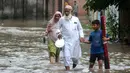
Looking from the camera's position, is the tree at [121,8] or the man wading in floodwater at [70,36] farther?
the tree at [121,8]

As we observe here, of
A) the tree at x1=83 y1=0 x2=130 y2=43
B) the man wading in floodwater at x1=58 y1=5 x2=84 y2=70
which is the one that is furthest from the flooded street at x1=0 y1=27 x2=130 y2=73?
the tree at x1=83 y1=0 x2=130 y2=43

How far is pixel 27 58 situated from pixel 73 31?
310cm

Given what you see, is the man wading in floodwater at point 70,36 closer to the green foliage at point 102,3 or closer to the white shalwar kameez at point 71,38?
the white shalwar kameez at point 71,38

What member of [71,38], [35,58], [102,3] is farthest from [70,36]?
[102,3]

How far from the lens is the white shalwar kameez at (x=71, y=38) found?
11.7m

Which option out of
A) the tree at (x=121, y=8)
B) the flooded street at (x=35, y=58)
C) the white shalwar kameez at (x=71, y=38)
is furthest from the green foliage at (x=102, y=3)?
the white shalwar kameez at (x=71, y=38)

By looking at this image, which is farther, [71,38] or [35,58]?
[35,58]

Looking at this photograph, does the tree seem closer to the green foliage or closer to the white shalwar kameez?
the green foliage

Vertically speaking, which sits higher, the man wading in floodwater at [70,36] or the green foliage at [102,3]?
the green foliage at [102,3]

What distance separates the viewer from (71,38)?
38.8 feet

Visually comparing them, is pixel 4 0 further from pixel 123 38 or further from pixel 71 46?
pixel 71 46

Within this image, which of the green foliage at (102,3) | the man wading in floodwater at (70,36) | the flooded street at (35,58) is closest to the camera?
the man wading in floodwater at (70,36)

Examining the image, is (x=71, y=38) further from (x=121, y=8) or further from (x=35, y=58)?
(x=121, y=8)

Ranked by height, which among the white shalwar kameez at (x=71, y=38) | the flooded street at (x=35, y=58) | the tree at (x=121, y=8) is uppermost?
the tree at (x=121, y=8)
